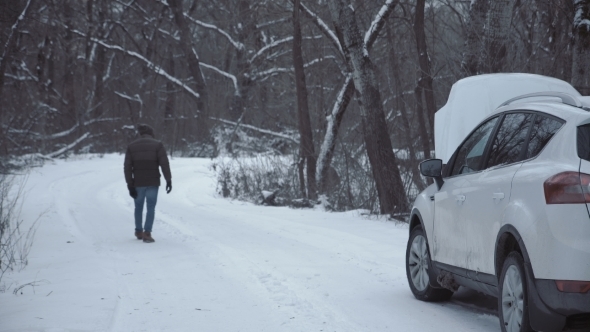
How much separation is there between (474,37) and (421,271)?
748 centimetres

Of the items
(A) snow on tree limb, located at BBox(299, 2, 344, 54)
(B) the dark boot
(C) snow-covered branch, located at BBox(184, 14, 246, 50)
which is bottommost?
(B) the dark boot

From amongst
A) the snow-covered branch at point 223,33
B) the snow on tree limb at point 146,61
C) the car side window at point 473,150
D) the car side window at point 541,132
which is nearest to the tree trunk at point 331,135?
the car side window at point 473,150

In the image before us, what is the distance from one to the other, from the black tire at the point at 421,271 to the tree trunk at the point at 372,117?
8661 millimetres

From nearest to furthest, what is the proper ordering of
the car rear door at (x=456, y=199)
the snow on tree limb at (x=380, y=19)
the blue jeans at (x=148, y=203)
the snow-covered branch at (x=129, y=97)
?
the car rear door at (x=456, y=199)
the blue jeans at (x=148, y=203)
the snow on tree limb at (x=380, y=19)
the snow-covered branch at (x=129, y=97)

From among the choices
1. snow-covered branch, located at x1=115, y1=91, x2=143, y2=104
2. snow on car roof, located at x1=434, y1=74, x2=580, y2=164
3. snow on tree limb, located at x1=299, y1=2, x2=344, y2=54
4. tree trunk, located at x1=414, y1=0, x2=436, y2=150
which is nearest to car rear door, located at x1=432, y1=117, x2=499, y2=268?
snow on car roof, located at x1=434, y1=74, x2=580, y2=164

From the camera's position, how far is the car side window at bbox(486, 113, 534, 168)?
600 cm

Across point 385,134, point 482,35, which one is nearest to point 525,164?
point 482,35

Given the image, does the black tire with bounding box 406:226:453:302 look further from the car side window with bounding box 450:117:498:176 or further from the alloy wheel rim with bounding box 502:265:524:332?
the alloy wheel rim with bounding box 502:265:524:332

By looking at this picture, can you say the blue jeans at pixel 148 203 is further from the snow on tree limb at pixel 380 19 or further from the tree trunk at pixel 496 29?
the snow on tree limb at pixel 380 19

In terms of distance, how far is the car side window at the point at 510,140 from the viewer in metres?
6.00

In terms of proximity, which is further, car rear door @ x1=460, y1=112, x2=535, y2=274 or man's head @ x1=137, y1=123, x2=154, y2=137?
man's head @ x1=137, y1=123, x2=154, y2=137

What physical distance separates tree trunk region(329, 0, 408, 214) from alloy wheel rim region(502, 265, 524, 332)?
36.8ft

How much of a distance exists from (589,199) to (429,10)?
16290 mm

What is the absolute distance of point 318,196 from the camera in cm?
2167
